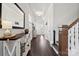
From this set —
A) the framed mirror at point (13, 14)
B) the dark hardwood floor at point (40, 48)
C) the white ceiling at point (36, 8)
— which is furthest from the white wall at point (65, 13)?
the framed mirror at point (13, 14)

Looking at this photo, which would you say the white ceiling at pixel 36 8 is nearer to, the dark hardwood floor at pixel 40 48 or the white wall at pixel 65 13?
the white wall at pixel 65 13

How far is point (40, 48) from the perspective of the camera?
7.20 feet

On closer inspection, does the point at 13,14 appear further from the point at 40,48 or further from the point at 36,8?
the point at 40,48

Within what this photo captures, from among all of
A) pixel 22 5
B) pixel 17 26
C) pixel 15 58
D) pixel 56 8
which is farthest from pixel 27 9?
pixel 15 58

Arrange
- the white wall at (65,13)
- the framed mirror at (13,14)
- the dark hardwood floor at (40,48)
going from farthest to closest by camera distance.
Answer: the dark hardwood floor at (40,48)
the white wall at (65,13)
the framed mirror at (13,14)

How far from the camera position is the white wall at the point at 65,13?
2.09m

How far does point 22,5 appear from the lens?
Result: 7.09 feet

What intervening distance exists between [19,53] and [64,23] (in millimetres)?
959

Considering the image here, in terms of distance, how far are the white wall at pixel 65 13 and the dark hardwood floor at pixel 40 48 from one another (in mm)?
403

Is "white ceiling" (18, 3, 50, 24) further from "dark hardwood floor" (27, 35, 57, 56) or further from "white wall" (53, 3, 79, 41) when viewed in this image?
"dark hardwood floor" (27, 35, 57, 56)

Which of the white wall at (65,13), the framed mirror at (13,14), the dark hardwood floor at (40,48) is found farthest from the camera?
the dark hardwood floor at (40,48)

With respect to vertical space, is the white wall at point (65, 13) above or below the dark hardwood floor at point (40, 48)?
above

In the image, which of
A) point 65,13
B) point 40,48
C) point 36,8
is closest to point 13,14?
point 36,8

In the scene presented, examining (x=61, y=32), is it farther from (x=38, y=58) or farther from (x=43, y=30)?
(x=38, y=58)
